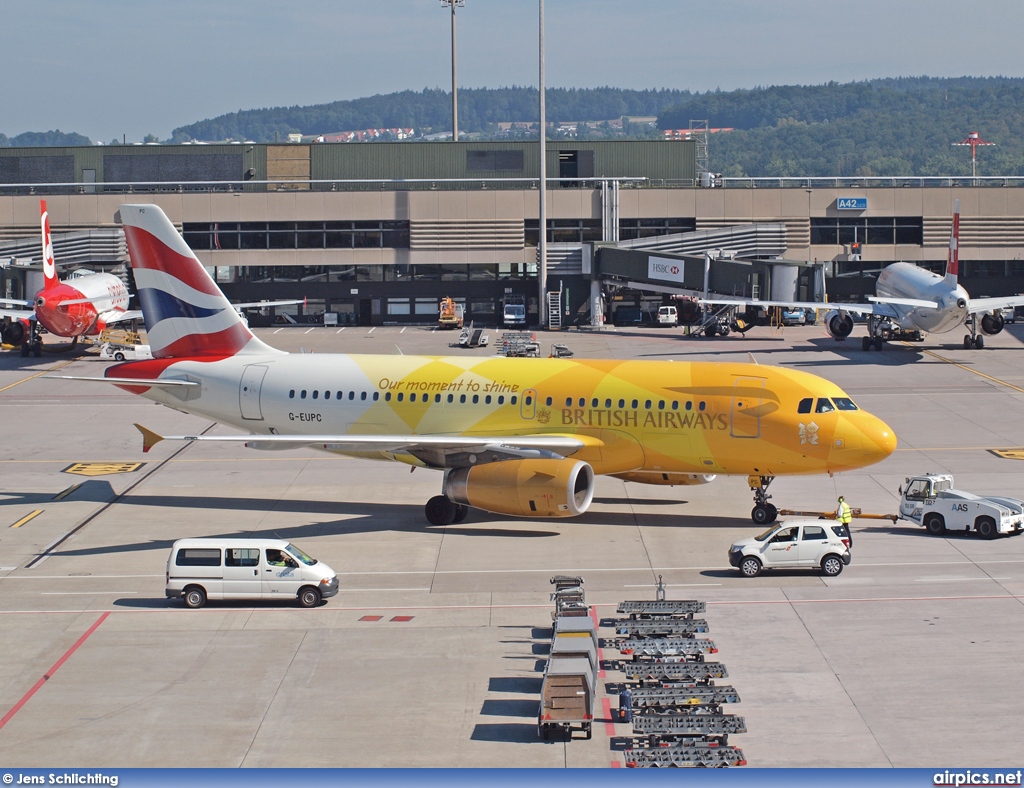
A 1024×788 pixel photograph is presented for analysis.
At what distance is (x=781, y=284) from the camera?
93750 mm

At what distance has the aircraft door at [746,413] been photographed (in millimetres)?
37969

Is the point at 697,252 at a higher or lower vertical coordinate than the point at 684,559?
higher

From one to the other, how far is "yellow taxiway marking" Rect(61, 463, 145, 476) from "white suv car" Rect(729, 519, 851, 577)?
26.2 metres

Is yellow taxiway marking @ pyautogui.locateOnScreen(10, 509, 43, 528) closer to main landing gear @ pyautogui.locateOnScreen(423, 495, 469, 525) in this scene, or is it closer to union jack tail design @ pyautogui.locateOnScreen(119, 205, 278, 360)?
union jack tail design @ pyautogui.locateOnScreen(119, 205, 278, 360)

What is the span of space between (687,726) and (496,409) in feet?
64.8

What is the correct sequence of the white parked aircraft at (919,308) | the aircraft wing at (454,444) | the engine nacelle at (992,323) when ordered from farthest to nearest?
1. the engine nacelle at (992,323)
2. the white parked aircraft at (919,308)
3. the aircraft wing at (454,444)

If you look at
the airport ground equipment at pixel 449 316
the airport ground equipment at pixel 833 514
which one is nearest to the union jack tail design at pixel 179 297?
the airport ground equipment at pixel 833 514

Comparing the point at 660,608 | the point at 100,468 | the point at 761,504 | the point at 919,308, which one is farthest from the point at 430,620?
the point at 919,308

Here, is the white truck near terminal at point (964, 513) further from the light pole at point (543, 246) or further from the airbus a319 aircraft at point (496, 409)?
the light pole at point (543, 246)

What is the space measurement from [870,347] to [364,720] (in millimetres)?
65634

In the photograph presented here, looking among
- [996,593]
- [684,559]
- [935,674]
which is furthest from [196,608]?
[996,593]

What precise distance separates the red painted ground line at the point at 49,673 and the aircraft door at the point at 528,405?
14636mm

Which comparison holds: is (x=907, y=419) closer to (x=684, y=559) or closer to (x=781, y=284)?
(x=684, y=559)

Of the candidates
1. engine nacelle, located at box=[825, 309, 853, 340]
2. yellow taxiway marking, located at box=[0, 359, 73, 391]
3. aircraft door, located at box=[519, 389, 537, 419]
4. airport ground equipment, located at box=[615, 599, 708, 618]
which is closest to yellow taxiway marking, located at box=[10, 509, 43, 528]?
aircraft door, located at box=[519, 389, 537, 419]
